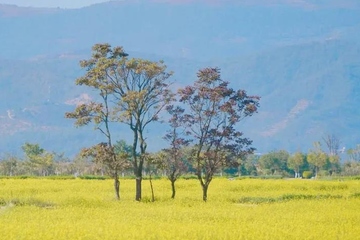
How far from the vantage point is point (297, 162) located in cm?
12169

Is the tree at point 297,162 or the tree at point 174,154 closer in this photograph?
the tree at point 174,154

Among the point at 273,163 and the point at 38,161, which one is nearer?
the point at 38,161

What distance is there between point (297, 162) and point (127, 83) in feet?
253

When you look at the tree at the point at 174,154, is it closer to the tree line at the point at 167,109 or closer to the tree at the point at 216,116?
the tree line at the point at 167,109

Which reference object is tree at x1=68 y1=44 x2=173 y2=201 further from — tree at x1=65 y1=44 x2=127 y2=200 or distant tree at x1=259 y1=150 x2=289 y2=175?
distant tree at x1=259 y1=150 x2=289 y2=175

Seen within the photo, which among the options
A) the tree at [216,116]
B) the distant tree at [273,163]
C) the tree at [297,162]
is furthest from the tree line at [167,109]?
the distant tree at [273,163]

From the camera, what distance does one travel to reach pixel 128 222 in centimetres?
2988

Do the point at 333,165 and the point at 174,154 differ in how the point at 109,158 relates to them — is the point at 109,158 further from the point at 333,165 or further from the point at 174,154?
the point at 333,165

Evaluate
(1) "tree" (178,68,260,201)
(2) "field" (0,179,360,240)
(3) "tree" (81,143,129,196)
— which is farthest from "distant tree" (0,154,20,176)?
(1) "tree" (178,68,260,201)

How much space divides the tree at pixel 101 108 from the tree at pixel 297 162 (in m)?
77.2

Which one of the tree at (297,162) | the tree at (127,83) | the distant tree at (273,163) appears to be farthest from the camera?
the distant tree at (273,163)

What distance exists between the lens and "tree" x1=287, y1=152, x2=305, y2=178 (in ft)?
399

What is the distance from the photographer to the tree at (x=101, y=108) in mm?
46375

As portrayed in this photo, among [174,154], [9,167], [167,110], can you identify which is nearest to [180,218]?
[174,154]
